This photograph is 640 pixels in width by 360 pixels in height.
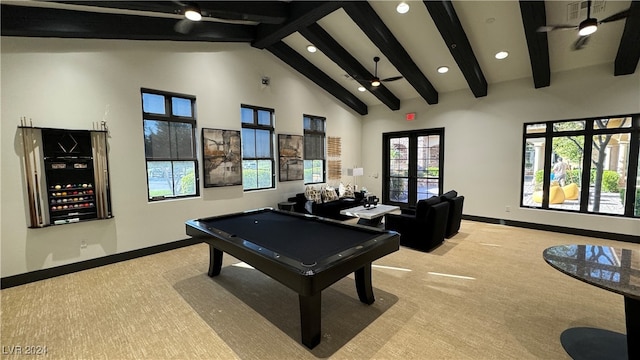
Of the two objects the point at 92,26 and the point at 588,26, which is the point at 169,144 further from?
the point at 588,26

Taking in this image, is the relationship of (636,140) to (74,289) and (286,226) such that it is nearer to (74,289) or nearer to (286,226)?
(286,226)

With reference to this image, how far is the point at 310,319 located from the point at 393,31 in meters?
5.06

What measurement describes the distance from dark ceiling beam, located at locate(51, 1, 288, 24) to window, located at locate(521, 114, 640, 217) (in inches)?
225

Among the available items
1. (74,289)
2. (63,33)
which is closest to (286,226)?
(74,289)

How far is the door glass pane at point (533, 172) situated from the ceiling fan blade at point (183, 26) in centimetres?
719

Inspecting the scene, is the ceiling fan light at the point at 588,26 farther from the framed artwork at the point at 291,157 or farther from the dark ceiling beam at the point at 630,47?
the framed artwork at the point at 291,157

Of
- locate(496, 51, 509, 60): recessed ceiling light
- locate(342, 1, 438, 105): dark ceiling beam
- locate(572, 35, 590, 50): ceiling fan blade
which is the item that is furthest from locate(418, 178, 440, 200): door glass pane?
locate(572, 35, 590, 50): ceiling fan blade

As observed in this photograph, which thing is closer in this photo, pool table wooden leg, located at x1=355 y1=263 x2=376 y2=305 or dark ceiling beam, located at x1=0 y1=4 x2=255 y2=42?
pool table wooden leg, located at x1=355 y1=263 x2=376 y2=305

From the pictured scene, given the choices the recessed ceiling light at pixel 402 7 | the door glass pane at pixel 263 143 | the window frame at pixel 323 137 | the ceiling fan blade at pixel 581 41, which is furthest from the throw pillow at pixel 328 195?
the ceiling fan blade at pixel 581 41

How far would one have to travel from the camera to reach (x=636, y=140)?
4.86m

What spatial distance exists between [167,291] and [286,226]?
162 centimetres

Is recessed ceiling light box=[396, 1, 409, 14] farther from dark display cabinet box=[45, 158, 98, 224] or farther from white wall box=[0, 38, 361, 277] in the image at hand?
dark display cabinet box=[45, 158, 98, 224]

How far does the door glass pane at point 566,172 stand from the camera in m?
5.49

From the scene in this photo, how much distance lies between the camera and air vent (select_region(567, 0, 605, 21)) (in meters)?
3.75
